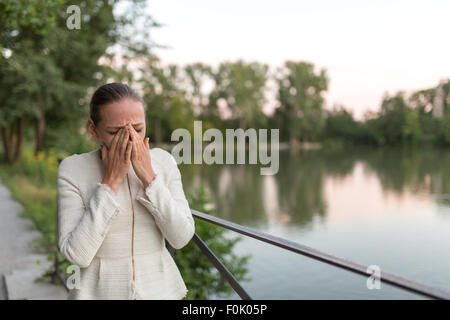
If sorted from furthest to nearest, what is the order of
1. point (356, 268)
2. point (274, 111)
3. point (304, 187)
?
point (274, 111) → point (304, 187) → point (356, 268)

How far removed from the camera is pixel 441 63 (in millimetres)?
45281

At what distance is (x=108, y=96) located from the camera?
1.22 meters

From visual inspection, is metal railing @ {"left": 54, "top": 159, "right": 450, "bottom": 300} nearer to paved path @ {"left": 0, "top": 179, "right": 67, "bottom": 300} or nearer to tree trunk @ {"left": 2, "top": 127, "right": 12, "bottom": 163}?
paved path @ {"left": 0, "top": 179, "right": 67, "bottom": 300}

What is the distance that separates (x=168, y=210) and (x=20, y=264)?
3.98 metres

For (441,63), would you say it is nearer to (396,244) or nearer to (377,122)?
(377,122)

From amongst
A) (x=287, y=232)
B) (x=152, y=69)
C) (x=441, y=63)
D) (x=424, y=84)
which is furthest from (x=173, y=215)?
(x=424, y=84)

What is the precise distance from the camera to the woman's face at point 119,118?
122 centimetres

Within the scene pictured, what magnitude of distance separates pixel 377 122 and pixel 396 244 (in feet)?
189

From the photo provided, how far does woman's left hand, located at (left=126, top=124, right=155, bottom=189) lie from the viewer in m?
1.18

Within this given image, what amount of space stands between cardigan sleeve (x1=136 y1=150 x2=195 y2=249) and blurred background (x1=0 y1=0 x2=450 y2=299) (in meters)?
1.94

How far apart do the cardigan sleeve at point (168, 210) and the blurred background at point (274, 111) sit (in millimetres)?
1936

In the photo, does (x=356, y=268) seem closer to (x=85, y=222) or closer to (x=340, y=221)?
(x=85, y=222)

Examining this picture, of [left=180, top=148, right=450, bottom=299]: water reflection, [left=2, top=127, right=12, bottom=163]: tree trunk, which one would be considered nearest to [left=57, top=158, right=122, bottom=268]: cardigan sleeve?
[left=180, top=148, right=450, bottom=299]: water reflection

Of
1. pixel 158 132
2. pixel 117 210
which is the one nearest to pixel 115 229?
pixel 117 210
